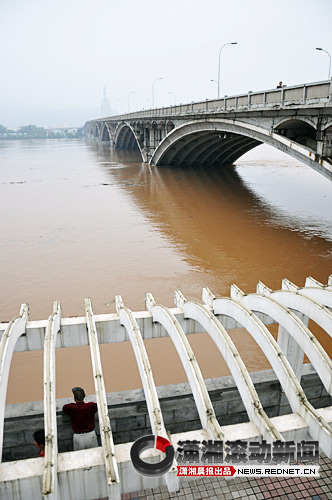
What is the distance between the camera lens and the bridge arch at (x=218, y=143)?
2007 cm

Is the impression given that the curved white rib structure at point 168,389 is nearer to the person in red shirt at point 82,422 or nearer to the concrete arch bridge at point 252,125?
the person in red shirt at point 82,422

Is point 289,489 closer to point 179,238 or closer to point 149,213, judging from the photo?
point 179,238

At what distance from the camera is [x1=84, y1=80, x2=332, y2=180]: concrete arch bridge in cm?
1770

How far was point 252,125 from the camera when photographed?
934 inches

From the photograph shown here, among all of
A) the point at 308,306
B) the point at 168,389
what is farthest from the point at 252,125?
the point at 168,389

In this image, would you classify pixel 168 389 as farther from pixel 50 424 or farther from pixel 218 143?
pixel 218 143

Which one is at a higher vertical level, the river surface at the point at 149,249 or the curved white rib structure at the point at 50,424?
the curved white rib structure at the point at 50,424

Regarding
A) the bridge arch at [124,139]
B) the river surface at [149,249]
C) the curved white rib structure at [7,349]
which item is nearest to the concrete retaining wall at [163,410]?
the curved white rib structure at [7,349]

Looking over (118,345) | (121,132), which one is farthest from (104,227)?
(121,132)

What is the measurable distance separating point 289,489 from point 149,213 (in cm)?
2347

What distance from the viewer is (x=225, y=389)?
307 inches

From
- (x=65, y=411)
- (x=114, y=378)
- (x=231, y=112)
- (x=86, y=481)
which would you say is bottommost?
(x=114, y=378)

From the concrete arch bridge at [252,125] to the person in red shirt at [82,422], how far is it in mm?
15093

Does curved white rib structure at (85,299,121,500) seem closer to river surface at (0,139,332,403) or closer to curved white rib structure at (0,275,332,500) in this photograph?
curved white rib structure at (0,275,332,500)
